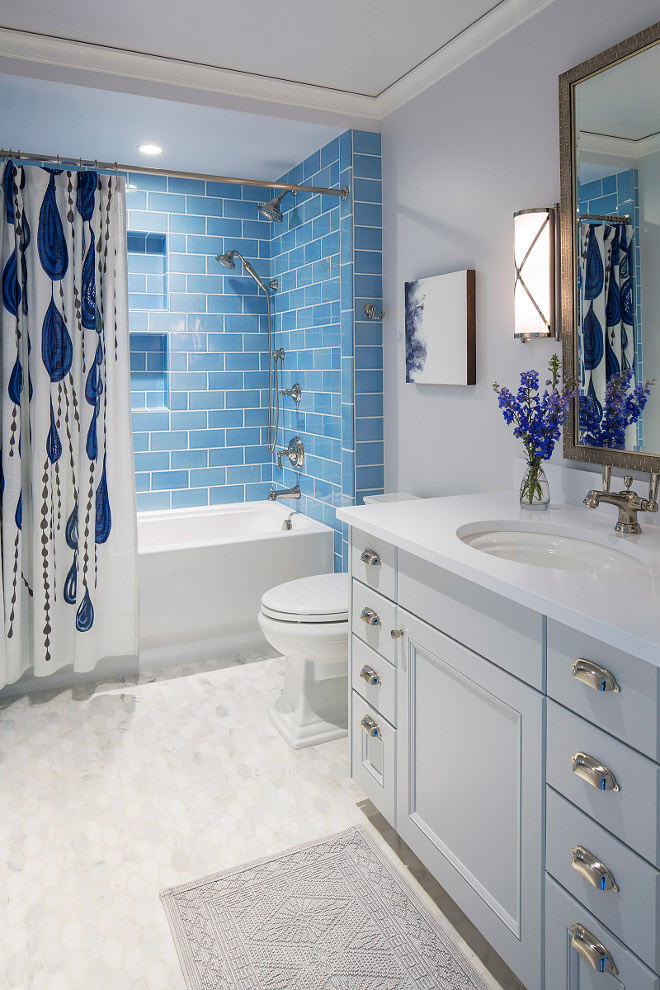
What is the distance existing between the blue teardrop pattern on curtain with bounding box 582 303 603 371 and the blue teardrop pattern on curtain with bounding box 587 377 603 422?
0.05 metres

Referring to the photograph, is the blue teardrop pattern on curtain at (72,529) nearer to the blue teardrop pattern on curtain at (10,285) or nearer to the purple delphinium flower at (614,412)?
the blue teardrop pattern on curtain at (10,285)

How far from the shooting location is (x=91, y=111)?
9.62ft

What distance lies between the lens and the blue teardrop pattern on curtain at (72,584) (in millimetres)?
2838

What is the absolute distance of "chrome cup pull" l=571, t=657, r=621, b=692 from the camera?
111cm

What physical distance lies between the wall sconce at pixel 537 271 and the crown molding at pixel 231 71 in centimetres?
65

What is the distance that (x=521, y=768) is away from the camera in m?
1.35

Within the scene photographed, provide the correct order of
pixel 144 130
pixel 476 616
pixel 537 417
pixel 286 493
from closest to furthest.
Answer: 1. pixel 476 616
2. pixel 537 417
3. pixel 144 130
4. pixel 286 493

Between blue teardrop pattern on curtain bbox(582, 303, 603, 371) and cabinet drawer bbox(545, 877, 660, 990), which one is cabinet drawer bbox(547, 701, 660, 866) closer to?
cabinet drawer bbox(545, 877, 660, 990)

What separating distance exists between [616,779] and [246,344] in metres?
3.46

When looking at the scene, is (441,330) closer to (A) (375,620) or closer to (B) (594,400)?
(B) (594,400)

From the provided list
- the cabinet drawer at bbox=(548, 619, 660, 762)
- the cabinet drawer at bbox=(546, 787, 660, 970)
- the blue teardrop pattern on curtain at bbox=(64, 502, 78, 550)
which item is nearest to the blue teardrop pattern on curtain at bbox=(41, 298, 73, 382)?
the blue teardrop pattern on curtain at bbox=(64, 502, 78, 550)

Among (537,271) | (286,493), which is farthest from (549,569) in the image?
(286,493)

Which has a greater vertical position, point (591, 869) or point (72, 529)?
point (72, 529)

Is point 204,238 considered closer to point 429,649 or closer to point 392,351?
point 392,351
